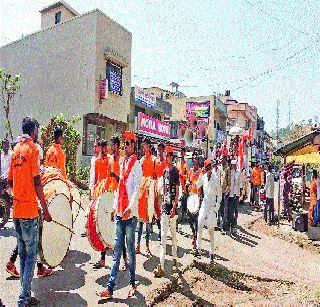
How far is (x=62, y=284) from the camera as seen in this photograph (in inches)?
227

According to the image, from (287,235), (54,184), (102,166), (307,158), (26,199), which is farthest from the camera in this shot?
(307,158)

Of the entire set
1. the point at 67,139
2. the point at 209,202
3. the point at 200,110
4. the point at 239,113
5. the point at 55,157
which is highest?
the point at 239,113

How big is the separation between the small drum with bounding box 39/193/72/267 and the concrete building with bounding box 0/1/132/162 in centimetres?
1557

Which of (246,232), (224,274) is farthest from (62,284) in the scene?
(246,232)

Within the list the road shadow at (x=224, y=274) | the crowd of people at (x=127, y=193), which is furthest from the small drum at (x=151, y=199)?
the road shadow at (x=224, y=274)

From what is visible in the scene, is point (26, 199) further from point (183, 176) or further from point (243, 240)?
point (243, 240)

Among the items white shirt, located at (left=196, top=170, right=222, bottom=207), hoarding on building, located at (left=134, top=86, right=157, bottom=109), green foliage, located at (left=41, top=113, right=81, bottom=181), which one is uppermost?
hoarding on building, located at (left=134, top=86, right=157, bottom=109)

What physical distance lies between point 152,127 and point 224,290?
1959 cm

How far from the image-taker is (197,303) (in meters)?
5.60

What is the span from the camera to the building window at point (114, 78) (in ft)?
74.1

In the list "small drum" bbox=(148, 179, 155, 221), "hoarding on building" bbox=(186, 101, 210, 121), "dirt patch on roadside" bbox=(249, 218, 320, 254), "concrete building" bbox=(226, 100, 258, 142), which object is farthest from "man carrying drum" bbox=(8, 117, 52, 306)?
"concrete building" bbox=(226, 100, 258, 142)

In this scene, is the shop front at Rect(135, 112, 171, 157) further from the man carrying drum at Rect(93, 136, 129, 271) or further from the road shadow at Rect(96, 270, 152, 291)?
the road shadow at Rect(96, 270, 152, 291)

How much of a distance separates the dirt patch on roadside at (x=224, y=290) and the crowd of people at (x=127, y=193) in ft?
1.42

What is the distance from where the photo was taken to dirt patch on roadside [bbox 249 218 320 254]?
11.1 metres
